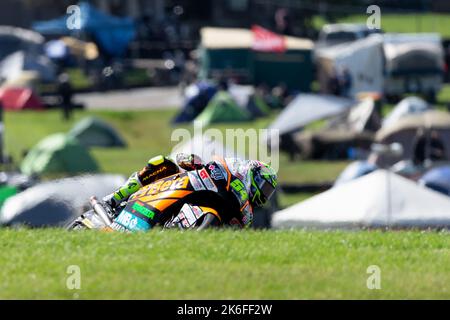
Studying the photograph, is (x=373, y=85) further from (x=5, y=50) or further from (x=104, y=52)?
(x=5, y=50)

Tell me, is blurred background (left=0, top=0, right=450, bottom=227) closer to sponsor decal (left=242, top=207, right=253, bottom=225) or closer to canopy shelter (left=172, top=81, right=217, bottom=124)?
canopy shelter (left=172, top=81, right=217, bottom=124)

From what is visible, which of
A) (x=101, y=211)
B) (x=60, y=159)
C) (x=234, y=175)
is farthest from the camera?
(x=60, y=159)

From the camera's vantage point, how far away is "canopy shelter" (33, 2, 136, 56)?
A: 61781 mm

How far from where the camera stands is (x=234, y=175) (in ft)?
36.4

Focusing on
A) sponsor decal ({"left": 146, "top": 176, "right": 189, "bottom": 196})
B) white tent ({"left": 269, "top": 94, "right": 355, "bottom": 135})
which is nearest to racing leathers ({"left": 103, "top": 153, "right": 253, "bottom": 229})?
sponsor decal ({"left": 146, "top": 176, "right": 189, "bottom": 196})

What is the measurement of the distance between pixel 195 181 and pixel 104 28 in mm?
51995

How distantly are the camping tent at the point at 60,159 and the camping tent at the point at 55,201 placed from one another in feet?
36.0

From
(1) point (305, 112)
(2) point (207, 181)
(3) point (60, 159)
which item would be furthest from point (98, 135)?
(2) point (207, 181)

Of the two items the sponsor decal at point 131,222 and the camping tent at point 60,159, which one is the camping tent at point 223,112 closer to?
the camping tent at point 60,159

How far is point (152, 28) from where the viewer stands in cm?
6975

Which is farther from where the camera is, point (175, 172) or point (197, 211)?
point (175, 172)

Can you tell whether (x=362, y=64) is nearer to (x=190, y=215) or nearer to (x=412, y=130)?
(x=412, y=130)
